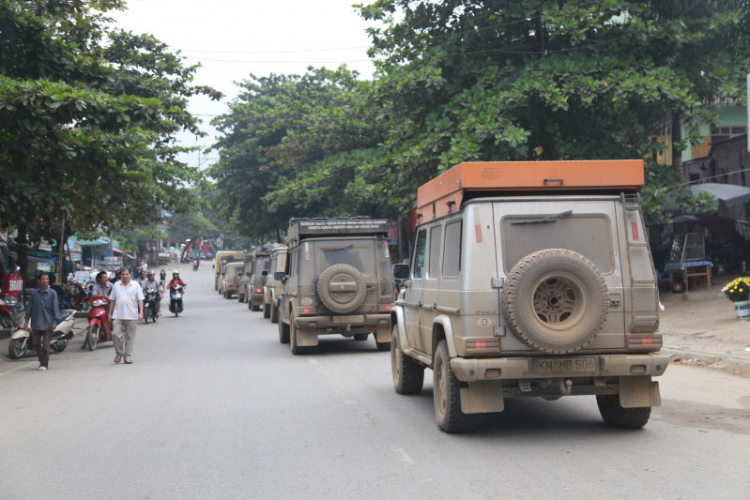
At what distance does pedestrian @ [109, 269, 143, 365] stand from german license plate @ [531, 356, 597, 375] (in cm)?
935

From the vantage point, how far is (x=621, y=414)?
7.46 metres

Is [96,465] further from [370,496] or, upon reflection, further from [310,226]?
[310,226]

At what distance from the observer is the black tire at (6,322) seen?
Result: 18.7 metres

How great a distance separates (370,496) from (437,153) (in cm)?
1484

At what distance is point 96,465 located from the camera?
260 inches

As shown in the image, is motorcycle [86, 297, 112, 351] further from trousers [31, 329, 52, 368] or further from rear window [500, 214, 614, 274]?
rear window [500, 214, 614, 274]

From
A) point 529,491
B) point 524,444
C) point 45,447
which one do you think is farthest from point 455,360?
point 45,447

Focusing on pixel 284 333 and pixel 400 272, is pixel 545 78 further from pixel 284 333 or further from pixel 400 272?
pixel 400 272

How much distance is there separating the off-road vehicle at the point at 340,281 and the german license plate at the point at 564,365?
26.2 ft

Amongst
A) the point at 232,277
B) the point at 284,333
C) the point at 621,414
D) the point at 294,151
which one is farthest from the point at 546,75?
the point at 232,277

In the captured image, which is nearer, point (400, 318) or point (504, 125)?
point (400, 318)

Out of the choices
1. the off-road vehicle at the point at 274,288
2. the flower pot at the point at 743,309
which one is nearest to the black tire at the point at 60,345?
the off-road vehicle at the point at 274,288

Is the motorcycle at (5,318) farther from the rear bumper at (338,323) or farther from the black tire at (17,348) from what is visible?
the rear bumper at (338,323)

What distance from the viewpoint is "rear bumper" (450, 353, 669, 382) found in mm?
6750
